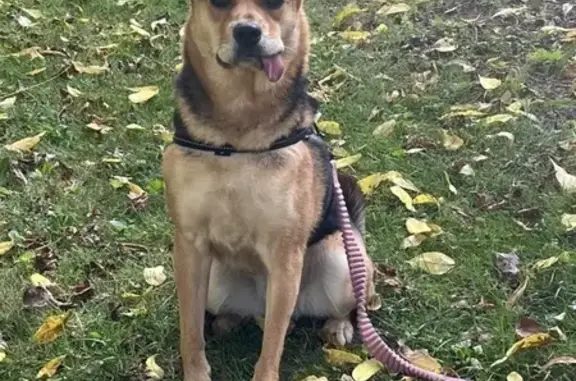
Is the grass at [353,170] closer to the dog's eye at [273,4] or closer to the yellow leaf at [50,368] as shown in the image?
A: the yellow leaf at [50,368]

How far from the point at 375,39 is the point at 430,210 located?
2.29 m

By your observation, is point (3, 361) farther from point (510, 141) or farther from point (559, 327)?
point (510, 141)

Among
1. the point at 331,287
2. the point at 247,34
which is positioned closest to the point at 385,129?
the point at 331,287

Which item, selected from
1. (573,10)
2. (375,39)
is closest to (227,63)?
(375,39)

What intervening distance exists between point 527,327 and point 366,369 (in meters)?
→ 0.72

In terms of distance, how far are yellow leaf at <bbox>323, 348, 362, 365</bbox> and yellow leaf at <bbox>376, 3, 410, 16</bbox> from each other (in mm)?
3836

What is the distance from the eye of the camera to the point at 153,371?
4.09 m

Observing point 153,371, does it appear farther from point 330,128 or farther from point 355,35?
point 355,35

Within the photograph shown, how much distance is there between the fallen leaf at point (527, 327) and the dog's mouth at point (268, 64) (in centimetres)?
147

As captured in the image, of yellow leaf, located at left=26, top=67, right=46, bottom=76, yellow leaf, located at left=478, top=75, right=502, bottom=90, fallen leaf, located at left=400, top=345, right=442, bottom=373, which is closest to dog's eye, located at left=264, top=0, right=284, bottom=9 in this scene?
fallen leaf, located at left=400, top=345, right=442, bottom=373

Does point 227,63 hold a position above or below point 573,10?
above

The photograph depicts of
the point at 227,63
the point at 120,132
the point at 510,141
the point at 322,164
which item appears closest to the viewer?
the point at 227,63

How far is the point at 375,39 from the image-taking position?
714 cm

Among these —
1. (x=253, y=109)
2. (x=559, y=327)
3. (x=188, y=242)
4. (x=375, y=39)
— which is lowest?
(x=375, y=39)
